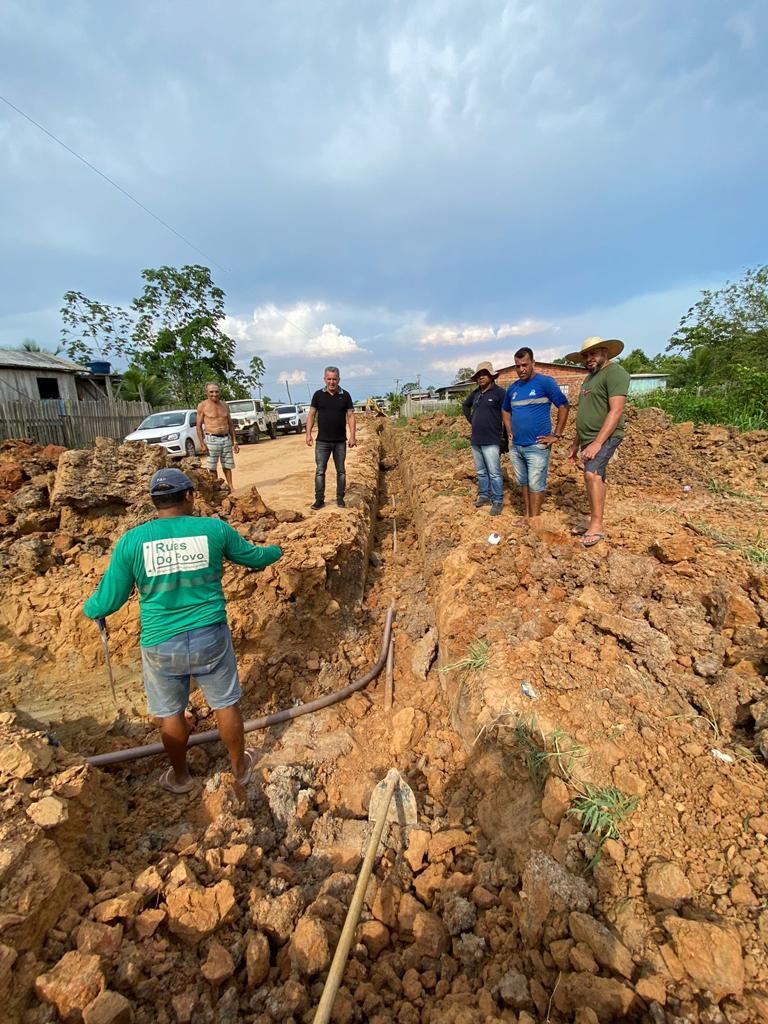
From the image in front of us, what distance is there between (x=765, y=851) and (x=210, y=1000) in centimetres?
194

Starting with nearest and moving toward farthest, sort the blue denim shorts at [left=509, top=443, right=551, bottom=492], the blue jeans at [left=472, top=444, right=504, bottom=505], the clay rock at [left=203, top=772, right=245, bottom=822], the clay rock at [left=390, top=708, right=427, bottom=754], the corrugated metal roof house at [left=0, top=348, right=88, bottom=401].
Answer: the clay rock at [left=203, top=772, right=245, bottom=822]
the clay rock at [left=390, top=708, right=427, bottom=754]
the blue denim shorts at [left=509, top=443, right=551, bottom=492]
the blue jeans at [left=472, top=444, right=504, bottom=505]
the corrugated metal roof house at [left=0, top=348, right=88, bottom=401]

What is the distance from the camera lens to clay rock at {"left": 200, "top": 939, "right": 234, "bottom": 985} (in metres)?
1.54

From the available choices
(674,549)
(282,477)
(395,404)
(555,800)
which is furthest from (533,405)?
(395,404)

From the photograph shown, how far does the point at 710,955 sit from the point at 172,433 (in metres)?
12.5

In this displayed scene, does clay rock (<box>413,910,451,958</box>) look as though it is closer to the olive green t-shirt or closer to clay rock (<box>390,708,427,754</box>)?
clay rock (<box>390,708,427,754</box>)

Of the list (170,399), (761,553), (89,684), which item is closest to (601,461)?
(761,553)

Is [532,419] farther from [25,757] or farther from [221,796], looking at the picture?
[25,757]

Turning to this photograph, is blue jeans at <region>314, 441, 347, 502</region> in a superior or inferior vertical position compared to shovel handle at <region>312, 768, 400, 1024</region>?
superior

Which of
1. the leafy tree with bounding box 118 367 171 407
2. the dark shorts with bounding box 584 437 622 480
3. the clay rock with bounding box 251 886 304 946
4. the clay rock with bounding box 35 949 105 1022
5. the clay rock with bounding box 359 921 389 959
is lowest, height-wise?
the clay rock with bounding box 359 921 389 959

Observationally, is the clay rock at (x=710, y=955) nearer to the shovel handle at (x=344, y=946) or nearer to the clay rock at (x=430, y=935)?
the clay rock at (x=430, y=935)

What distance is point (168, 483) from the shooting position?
2.23m

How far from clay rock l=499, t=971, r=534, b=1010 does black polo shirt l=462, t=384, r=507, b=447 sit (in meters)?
Result: 4.33

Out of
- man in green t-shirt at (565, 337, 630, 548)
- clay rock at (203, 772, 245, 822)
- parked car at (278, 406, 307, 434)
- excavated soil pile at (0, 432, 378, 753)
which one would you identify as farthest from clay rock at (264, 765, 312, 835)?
parked car at (278, 406, 307, 434)

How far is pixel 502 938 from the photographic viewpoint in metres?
1.67
